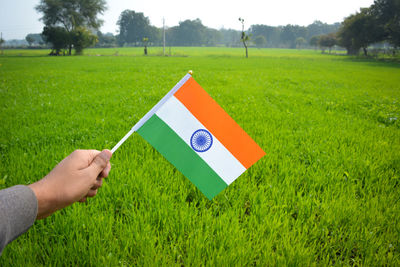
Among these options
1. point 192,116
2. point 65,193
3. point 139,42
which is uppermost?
point 139,42

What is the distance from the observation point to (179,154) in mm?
1982

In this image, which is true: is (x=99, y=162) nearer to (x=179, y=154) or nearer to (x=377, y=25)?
(x=179, y=154)

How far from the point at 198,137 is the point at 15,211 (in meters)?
1.30

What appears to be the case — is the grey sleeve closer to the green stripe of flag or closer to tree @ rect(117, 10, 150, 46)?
the green stripe of flag

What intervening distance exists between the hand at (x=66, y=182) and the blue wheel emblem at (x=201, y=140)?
76 cm

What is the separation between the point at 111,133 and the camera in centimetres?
496

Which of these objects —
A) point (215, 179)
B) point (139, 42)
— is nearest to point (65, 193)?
point (215, 179)

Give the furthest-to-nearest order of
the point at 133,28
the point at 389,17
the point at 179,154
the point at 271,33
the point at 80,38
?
1. the point at 271,33
2. the point at 133,28
3. the point at 80,38
4. the point at 389,17
5. the point at 179,154

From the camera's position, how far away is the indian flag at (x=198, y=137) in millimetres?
1877

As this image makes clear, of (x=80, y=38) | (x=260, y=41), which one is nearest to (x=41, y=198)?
(x=80, y=38)

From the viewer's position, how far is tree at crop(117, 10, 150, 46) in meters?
131

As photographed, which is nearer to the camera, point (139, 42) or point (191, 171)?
point (191, 171)

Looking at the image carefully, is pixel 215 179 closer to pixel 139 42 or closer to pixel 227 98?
pixel 227 98

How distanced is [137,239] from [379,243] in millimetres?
2129
